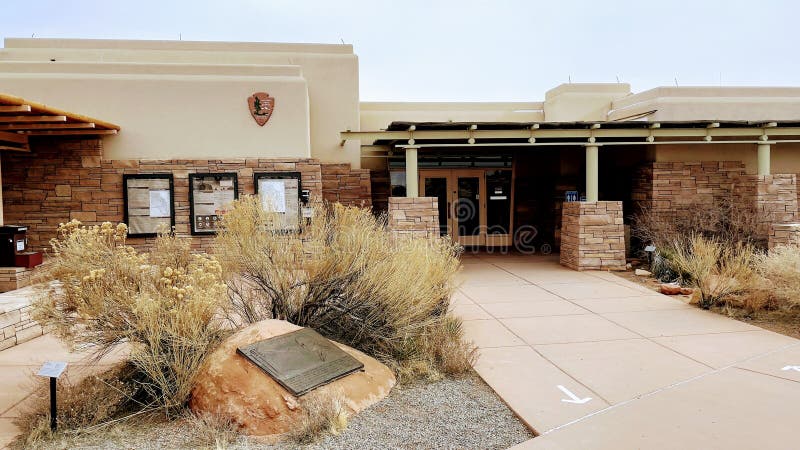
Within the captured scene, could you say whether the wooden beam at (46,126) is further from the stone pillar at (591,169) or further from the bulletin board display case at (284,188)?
the stone pillar at (591,169)

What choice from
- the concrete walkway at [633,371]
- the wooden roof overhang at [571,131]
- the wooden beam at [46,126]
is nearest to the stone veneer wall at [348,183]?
the wooden roof overhang at [571,131]

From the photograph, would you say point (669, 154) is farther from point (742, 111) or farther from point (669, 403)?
point (669, 403)

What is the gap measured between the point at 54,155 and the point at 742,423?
13.1 meters

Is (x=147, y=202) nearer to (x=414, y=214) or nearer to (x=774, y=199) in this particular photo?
(x=414, y=214)

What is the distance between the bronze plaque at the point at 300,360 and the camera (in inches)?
184

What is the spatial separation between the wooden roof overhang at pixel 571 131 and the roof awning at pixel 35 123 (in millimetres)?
5053

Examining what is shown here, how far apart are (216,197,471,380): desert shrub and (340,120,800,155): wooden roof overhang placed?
21.3ft

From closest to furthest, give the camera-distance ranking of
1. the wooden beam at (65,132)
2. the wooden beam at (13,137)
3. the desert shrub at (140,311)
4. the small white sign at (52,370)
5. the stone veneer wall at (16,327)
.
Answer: the small white sign at (52,370), the desert shrub at (140,311), the stone veneer wall at (16,327), the wooden beam at (13,137), the wooden beam at (65,132)

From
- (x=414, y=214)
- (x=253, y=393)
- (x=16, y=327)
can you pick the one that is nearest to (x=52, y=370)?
(x=253, y=393)

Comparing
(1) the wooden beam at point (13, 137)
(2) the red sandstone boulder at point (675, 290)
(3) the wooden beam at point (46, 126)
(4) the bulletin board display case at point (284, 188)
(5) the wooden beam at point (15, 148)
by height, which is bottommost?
(2) the red sandstone boulder at point (675, 290)

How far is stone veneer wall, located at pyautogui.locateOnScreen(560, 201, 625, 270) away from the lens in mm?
12430

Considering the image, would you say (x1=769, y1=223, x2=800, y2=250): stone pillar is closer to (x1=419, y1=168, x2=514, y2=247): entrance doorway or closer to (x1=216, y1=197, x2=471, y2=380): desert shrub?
(x1=419, y1=168, x2=514, y2=247): entrance doorway

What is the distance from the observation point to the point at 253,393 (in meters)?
4.50

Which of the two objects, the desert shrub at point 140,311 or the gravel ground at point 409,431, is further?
the desert shrub at point 140,311
